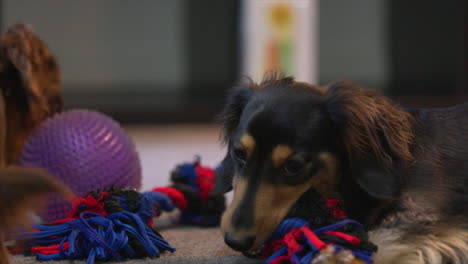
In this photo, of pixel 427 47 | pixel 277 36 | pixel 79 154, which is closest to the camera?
pixel 79 154

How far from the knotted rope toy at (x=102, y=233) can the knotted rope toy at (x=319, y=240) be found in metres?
0.31

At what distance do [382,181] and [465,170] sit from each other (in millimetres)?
258

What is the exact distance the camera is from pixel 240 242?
4.52ft

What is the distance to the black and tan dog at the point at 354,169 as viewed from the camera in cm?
145

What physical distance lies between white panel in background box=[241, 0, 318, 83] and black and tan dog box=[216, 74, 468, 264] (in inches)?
110

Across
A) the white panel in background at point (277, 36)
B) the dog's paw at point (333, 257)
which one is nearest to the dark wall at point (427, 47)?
the white panel in background at point (277, 36)

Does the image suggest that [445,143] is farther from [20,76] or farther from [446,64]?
[446,64]

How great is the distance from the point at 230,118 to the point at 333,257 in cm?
60

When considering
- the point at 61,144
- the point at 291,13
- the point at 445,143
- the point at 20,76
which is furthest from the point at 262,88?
the point at 291,13

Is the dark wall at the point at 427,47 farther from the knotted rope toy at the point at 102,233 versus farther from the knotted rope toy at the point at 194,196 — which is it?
the knotted rope toy at the point at 102,233

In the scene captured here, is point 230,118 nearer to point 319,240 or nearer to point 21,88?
point 319,240

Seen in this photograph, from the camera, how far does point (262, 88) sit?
1683 mm

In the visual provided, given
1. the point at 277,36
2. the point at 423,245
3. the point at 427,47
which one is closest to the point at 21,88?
the point at 423,245

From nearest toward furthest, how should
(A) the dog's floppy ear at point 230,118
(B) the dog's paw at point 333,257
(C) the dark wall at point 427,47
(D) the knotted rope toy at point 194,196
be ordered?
(B) the dog's paw at point 333,257 → (A) the dog's floppy ear at point 230,118 → (D) the knotted rope toy at point 194,196 → (C) the dark wall at point 427,47
